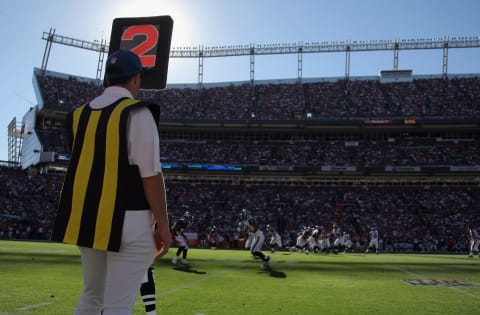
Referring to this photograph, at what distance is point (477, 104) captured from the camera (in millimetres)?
53969

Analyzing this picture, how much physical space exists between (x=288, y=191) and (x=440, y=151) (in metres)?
17.7

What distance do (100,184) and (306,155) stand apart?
171ft

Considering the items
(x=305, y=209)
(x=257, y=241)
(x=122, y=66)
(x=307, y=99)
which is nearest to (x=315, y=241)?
(x=257, y=241)

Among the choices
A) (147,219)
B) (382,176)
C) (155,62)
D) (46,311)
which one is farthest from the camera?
(382,176)

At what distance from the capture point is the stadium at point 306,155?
44750 mm

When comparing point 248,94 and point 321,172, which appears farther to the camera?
point 248,94

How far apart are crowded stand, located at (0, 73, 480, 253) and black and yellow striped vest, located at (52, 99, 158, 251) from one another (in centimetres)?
3707

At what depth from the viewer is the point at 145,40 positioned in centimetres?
453

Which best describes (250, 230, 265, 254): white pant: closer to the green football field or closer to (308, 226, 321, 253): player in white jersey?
the green football field

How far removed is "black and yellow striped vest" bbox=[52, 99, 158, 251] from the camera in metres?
2.79

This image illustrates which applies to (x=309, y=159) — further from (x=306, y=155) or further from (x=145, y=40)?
(x=145, y=40)

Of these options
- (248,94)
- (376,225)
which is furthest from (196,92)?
(376,225)

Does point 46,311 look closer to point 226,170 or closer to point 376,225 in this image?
point 376,225

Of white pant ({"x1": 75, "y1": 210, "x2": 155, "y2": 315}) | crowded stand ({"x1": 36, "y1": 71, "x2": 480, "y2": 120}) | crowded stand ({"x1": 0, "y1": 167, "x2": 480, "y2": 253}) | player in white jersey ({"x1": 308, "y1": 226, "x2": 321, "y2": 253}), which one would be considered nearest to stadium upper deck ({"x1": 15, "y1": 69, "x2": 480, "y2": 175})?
crowded stand ({"x1": 36, "y1": 71, "x2": 480, "y2": 120})
